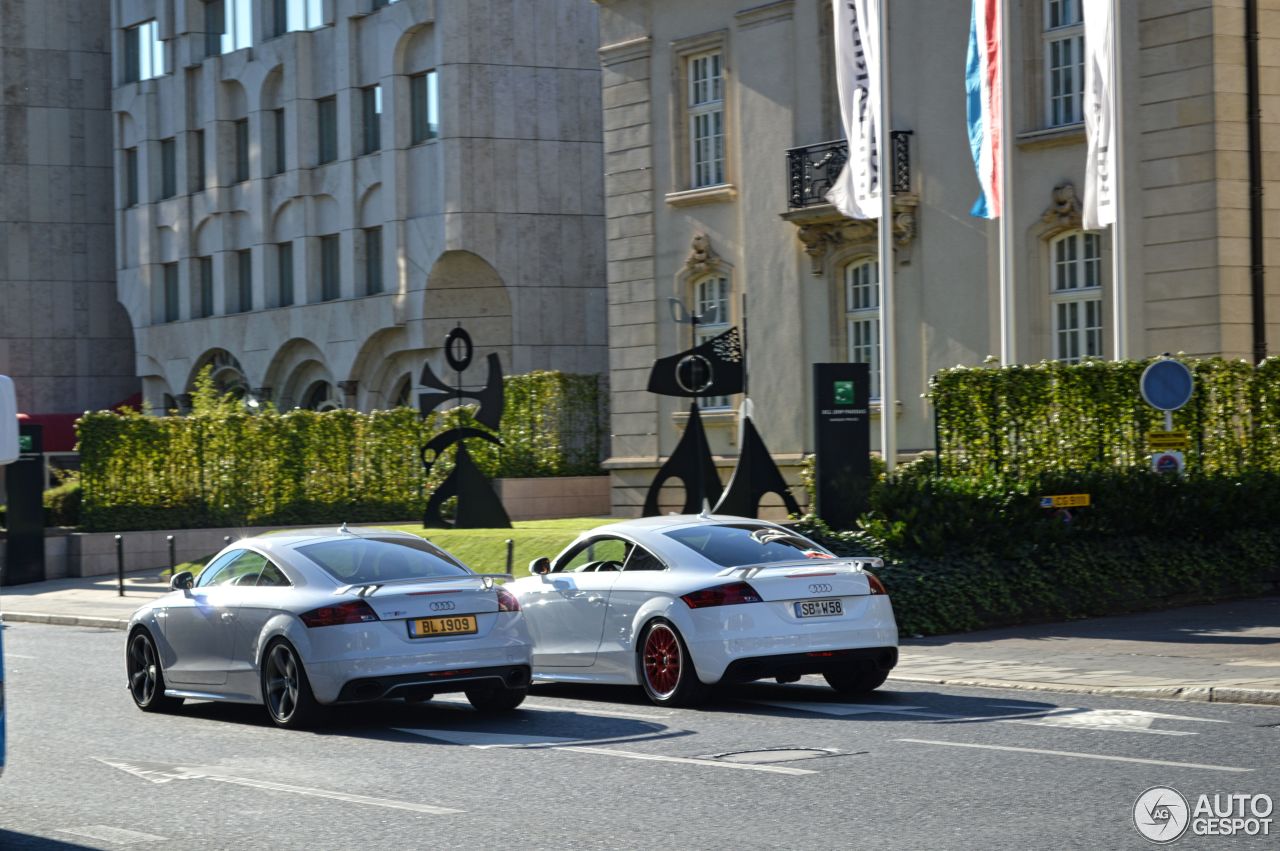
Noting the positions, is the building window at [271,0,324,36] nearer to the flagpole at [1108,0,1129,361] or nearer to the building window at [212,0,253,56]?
the building window at [212,0,253,56]

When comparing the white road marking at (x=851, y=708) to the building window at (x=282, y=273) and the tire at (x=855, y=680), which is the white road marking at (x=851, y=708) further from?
the building window at (x=282, y=273)

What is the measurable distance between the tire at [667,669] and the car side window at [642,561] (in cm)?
50

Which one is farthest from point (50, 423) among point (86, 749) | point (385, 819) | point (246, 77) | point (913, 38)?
point (385, 819)

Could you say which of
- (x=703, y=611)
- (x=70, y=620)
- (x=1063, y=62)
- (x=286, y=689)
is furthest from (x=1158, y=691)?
(x=70, y=620)

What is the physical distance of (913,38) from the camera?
104ft

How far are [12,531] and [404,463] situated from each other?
8888mm

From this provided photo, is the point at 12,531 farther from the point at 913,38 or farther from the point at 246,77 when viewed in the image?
the point at 246,77

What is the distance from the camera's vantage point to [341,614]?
13281 millimetres

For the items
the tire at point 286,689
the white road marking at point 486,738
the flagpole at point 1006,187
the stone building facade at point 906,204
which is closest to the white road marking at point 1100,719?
the white road marking at point 486,738

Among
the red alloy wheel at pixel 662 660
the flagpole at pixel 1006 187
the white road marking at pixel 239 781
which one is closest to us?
the white road marking at pixel 239 781

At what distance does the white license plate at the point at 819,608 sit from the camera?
14.2 metres

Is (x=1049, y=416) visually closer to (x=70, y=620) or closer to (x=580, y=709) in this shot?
(x=580, y=709)

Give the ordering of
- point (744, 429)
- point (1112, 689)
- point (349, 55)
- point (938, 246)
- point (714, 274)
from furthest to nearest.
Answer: point (349, 55), point (714, 274), point (938, 246), point (744, 429), point (1112, 689)

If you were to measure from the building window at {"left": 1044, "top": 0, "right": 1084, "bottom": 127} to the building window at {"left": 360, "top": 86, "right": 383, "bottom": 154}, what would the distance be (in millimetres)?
25616
